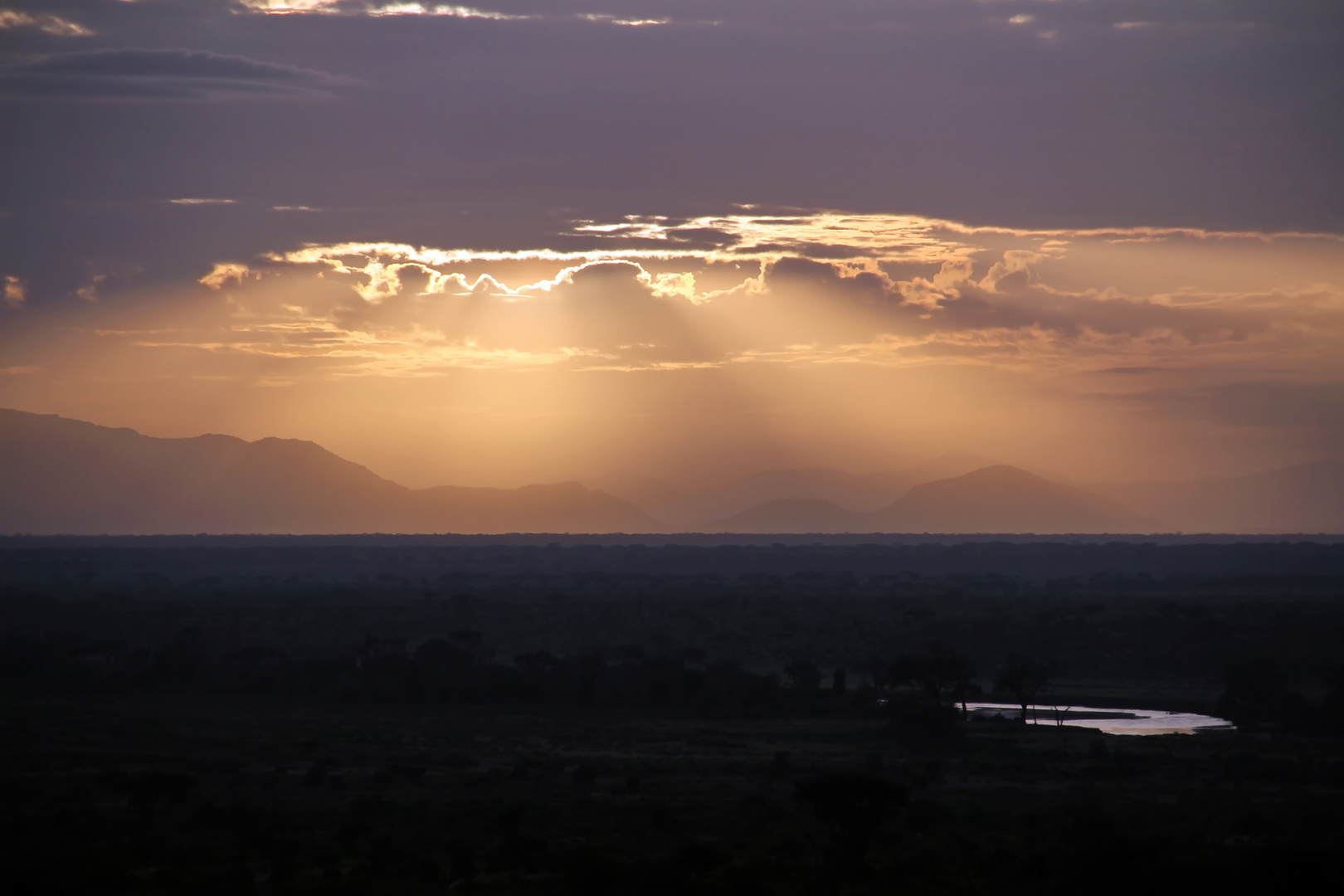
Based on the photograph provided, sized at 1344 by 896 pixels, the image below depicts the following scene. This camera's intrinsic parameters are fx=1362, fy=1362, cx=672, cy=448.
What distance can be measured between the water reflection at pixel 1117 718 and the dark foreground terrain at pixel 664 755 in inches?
66.8

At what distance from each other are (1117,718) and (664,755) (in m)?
27.8

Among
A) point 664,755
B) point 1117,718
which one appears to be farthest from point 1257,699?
point 664,755

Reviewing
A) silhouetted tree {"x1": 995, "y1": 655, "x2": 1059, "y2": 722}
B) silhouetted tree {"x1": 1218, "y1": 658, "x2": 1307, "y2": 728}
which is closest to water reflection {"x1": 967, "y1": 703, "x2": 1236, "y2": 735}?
silhouetted tree {"x1": 995, "y1": 655, "x2": 1059, "y2": 722}

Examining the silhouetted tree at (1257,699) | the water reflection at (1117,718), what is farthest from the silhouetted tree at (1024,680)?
the silhouetted tree at (1257,699)

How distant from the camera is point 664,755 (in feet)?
178

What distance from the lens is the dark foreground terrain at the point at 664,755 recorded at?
31781 mm

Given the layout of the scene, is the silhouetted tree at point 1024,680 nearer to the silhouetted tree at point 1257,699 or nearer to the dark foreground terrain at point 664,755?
the dark foreground terrain at point 664,755

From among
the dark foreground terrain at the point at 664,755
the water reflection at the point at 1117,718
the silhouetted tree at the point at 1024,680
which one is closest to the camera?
the dark foreground terrain at the point at 664,755

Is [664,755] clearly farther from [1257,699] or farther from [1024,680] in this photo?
[1257,699]

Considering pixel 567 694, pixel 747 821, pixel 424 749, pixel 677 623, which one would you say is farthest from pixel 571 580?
pixel 747 821

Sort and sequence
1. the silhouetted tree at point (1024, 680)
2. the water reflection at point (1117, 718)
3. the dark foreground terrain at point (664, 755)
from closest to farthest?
the dark foreground terrain at point (664, 755), the water reflection at point (1117, 718), the silhouetted tree at point (1024, 680)

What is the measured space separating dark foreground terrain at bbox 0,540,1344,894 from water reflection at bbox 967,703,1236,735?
170 centimetres

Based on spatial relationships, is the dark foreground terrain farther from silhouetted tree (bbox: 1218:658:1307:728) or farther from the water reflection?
the water reflection

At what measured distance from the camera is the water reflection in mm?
64312
